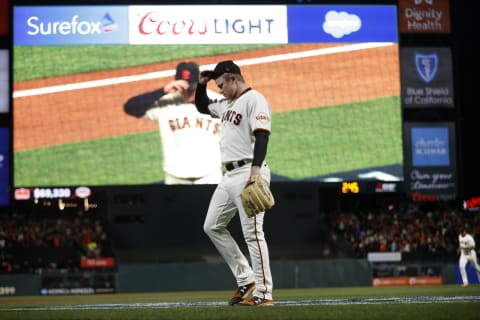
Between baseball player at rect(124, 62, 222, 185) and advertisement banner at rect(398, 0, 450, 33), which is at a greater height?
advertisement banner at rect(398, 0, 450, 33)

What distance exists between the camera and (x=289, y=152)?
2233 cm

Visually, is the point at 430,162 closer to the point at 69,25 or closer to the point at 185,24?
the point at 185,24

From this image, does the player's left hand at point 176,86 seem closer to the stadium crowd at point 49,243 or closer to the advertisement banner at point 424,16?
the stadium crowd at point 49,243

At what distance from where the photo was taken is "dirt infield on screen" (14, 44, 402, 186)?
71.9 ft

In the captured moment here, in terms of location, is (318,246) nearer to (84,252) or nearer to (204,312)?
(84,252)

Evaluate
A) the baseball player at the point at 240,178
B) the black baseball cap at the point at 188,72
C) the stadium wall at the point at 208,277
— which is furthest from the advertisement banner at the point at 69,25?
the baseball player at the point at 240,178

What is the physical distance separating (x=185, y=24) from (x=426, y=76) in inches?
274

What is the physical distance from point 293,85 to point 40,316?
17417 millimetres

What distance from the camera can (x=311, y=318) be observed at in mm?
5000

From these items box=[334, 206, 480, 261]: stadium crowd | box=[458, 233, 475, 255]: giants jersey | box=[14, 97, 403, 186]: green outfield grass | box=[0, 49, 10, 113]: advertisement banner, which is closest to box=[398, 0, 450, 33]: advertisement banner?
box=[14, 97, 403, 186]: green outfield grass

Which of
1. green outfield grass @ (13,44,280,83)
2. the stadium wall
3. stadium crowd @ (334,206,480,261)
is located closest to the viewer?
the stadium wall

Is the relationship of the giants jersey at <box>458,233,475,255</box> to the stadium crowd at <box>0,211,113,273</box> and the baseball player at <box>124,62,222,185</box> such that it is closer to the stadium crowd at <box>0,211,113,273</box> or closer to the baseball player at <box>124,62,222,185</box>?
the baseball player at <box>124,62,222,185</box>

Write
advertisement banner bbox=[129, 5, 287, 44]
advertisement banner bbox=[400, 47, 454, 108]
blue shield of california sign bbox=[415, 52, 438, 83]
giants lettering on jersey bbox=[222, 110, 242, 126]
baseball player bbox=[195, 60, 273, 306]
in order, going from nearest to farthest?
baseball player bbox=[195, 60, 273, 306] < giants lettering on jersey bbox=[222, 110, 242, 126] < advertisement banner bbox=[129, 5, 287, 44] < advertisement banner bbox=[400, 47, 454, 108] < blue shield of california sign bbox=[415, 52, 438, 83]

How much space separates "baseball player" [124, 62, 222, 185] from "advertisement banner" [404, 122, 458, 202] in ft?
17.7
